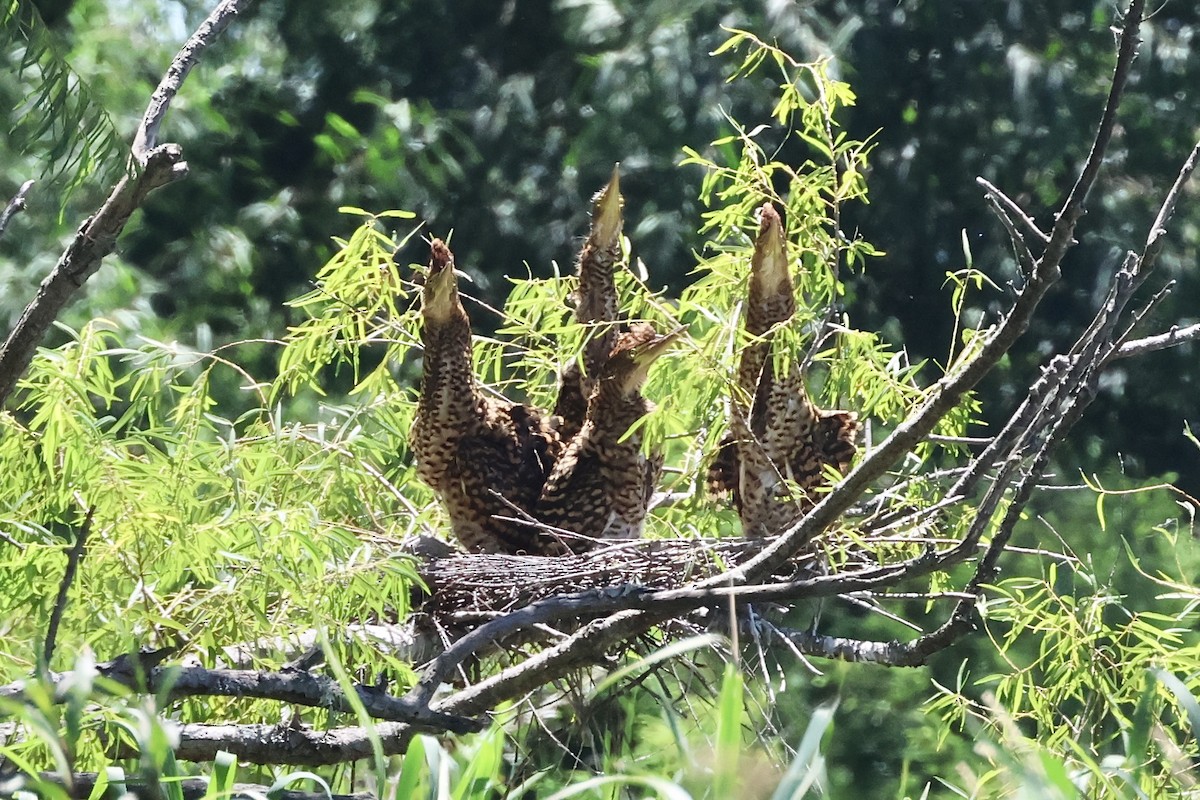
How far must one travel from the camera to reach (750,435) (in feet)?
7.51

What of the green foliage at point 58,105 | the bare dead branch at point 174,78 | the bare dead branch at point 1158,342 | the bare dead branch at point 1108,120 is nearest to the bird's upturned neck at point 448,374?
the bare dead branch at point 174,78

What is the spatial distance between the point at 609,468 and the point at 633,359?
0.24 m

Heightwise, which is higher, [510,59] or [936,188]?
[510,59]

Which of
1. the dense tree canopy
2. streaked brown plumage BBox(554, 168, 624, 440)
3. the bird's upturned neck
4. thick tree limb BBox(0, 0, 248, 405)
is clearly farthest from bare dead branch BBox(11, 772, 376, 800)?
streaked brown plumage BBox(554, 168, 624, 440)

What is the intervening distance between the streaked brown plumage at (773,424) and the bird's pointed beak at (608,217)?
48 cm

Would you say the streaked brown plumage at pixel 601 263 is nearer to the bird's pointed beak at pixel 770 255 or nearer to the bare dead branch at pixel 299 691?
the bird's pointed beak at pixel 770 255

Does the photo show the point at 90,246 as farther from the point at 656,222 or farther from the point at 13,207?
the point at 656,222

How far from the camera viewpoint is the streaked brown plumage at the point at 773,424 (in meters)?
2.43

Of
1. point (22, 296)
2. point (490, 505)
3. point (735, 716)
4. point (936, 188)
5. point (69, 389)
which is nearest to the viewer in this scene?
point (735, 716)

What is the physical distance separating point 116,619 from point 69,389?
384mm

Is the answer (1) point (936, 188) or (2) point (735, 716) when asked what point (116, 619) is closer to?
(2) point (735, 716)

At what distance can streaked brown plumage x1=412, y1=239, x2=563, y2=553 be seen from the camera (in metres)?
2.83

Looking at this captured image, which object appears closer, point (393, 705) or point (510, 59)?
point (393, 705)

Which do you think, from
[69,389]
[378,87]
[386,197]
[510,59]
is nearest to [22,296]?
[386,197]
